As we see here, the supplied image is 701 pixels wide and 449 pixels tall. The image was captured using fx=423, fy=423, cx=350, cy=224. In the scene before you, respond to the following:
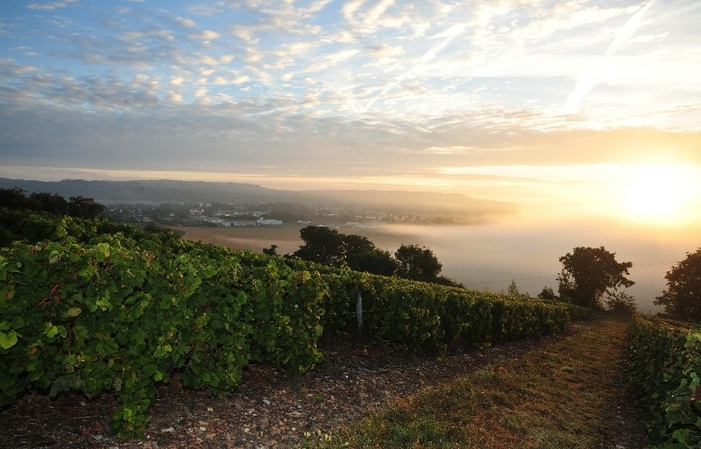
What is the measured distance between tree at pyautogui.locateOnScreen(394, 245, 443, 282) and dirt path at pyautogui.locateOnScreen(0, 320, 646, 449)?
46126 mm

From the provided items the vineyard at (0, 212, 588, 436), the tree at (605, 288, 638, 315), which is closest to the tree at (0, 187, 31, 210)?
the vineyard at (0, 212, 588, 436)

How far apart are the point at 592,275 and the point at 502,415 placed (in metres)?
71.6

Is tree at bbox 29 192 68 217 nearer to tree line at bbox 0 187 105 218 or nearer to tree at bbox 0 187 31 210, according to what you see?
tree line at bbox 0 187 105 218

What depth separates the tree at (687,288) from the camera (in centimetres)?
5969

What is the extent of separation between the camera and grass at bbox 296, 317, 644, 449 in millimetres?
7074

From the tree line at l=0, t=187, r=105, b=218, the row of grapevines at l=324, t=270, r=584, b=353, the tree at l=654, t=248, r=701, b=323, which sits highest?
the tree line at l=0, t=187, r=105, b=218

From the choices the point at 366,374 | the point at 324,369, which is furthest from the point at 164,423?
the point at 366,374

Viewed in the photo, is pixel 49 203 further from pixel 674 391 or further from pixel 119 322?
pixel 674 391

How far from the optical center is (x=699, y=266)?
6069 centimetres

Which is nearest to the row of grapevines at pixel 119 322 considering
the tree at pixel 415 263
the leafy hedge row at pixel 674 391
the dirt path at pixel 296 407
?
the dirt path at pixel 296 407

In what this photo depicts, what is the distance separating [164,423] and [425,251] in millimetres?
57002

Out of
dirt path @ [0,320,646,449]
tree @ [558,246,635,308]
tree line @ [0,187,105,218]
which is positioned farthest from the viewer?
tree @ [558,246,635,308]

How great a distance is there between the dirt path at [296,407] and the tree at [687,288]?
198ft

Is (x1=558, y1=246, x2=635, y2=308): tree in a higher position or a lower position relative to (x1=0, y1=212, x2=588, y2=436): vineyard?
lower
